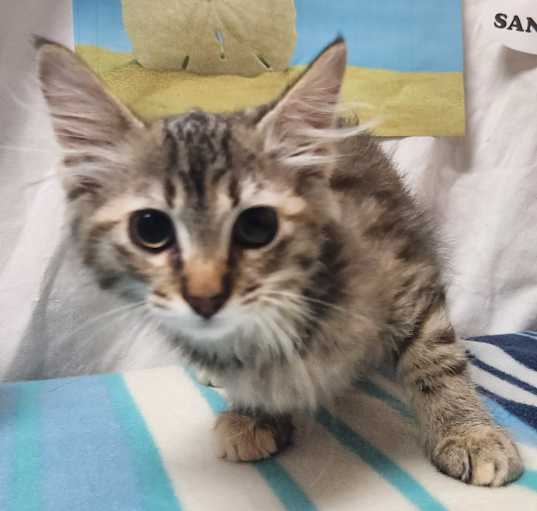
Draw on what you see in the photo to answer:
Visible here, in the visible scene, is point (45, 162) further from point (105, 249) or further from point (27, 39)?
point (105, 249)

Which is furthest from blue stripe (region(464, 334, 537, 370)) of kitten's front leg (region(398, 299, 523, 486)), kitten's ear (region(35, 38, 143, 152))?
kitten's ear (region(35, 38, 143, 152))

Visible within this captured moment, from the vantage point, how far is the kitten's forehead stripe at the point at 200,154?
629 mm

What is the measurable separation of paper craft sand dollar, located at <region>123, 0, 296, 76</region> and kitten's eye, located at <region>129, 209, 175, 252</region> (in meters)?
0.50

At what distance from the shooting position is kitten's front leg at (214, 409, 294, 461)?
80 centimetres

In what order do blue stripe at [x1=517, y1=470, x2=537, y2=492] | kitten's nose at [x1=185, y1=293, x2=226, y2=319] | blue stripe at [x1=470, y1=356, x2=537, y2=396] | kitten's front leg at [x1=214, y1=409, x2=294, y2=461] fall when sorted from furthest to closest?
Result: 1. blue stripe at [x1=470, y1=356, x2=537, y2=396]
2. kitten's front leg at [x1=214, y1=409, x2=294, y2=461]
3. blue stripe at [x1=517, y1=470, x2=537, y2=492]
4. kitten's nose at [x1=185, y1=293, x2=226, y2=319]

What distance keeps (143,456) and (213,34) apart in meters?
0.71

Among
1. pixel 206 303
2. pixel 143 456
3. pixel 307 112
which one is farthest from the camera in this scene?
pixel 143 456

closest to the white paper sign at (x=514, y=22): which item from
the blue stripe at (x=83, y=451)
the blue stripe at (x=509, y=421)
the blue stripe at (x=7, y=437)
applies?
the blue stripe at (x=509, y=421)

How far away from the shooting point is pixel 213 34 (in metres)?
1.05

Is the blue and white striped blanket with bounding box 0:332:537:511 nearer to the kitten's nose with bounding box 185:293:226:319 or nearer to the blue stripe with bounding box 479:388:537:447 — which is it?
the blue stripe with bounding box 479:388:537:447

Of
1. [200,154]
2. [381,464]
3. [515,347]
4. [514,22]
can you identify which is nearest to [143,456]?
[381,464]

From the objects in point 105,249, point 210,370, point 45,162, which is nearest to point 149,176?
point 105,249

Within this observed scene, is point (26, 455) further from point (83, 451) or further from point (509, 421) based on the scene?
point (509, 421)

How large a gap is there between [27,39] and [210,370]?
0.65 metres
